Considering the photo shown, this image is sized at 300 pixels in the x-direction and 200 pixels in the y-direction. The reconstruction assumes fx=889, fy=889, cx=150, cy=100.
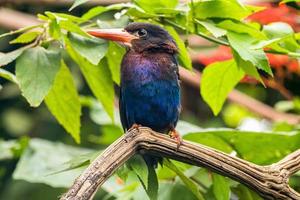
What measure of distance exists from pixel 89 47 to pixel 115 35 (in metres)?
0.21

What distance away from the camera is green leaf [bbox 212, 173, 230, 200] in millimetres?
3072

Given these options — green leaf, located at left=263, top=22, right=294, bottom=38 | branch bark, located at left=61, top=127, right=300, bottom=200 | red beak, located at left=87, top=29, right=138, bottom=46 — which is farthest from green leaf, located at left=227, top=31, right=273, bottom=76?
red beak, located at left=87, top=29, right=138, bottom=46

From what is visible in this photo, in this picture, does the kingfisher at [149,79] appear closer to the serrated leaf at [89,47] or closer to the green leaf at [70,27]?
the serrated leaf at [89,47]

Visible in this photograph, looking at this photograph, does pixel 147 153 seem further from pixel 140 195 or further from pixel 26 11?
pixel 26 11

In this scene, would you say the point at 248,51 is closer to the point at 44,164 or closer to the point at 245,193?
the point at 245,193

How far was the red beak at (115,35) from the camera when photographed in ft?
10.2

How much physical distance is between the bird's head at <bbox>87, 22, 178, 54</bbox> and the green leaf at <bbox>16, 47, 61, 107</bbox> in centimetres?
31

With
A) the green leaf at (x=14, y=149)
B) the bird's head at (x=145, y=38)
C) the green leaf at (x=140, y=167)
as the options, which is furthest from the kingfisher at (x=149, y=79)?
the green leaf at (x=14, y=149)

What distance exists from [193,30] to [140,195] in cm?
72

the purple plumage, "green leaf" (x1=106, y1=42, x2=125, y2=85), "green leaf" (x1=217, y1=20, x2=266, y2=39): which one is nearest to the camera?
"green leaf" (x1=217, y1=20, x2=266, y2=39)

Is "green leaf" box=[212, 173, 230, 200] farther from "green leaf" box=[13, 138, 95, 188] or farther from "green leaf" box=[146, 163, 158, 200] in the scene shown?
"green leaf" box=[13, 138, 95, 188]

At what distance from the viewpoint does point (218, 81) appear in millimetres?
3285

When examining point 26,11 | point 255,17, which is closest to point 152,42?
point 255,17

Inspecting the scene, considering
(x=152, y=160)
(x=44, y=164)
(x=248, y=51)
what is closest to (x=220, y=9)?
(x=248, y=51)
